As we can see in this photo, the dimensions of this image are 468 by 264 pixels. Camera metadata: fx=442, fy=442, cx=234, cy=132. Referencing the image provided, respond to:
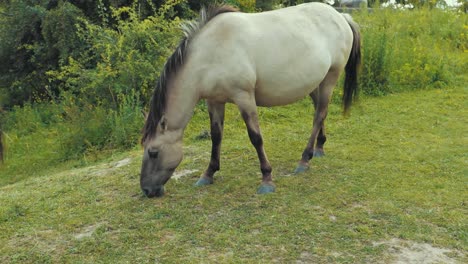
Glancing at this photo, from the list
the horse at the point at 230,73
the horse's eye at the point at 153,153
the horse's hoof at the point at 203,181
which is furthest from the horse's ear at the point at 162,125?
the horse's hoof at the point at 203,181

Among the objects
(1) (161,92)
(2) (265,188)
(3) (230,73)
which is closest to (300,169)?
(2) (265,188)

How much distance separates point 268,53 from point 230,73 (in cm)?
46

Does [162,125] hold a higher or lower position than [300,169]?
higher

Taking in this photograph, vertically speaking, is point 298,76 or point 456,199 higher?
point 298,76

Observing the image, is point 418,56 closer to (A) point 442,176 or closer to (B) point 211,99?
(A) point 442,176

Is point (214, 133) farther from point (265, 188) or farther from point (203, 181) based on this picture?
point (265, 188)

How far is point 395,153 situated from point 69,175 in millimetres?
3926

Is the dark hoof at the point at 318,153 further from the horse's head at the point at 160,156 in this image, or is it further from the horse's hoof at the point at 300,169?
the horse's head at the point at 160,156

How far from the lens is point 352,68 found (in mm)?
5223

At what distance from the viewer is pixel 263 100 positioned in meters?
4.26

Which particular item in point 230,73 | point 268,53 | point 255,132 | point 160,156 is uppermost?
point 268,53

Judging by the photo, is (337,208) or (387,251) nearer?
(387,251)

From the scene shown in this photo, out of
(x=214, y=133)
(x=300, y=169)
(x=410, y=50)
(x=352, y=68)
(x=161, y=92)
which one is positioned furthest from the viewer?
(x=410, y=50)

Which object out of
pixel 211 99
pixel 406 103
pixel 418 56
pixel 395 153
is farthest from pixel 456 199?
pixel 418 56
